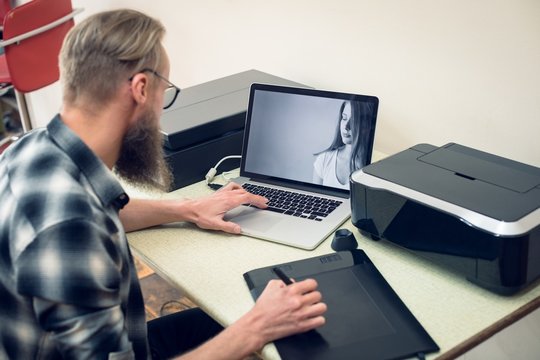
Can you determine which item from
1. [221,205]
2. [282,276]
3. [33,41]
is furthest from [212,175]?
[33,41]

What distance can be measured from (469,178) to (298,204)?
398 mm

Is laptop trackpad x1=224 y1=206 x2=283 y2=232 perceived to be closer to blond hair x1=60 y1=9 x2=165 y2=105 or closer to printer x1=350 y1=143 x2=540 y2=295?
printer x1=350 y1=143 x2=540 y2=295

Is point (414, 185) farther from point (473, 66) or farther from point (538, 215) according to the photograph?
point (473, 66)

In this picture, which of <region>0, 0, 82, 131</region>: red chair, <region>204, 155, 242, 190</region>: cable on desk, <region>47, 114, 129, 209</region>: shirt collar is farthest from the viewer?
<region>0, 0, 82, 131</region>: red chair

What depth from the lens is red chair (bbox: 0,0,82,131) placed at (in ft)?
7.99

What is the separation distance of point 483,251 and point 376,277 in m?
0.20

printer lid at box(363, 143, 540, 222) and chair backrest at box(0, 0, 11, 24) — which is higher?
chair backrest at box(0, 0, 11, 24)

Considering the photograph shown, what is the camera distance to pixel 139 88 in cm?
110

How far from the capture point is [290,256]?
1319 millimetres

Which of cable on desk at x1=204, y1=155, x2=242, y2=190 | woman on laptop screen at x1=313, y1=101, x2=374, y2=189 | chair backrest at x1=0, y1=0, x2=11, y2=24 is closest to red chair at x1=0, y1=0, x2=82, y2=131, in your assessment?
chair backrest at x1=0, y1=0, x2=11, y2=24

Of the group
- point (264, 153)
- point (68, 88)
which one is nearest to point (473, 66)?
point (264, 153)

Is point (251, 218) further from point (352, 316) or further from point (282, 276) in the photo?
point (352, 316)

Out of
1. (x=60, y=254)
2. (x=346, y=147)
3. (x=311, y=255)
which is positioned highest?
(x=60, y=254)

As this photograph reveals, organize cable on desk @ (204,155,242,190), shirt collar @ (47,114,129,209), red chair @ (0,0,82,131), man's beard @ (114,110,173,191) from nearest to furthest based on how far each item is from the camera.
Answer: shirt collar @ (47,114,129,209) < man's beard @ (114,110,173,191) < cable on desk @ (204,155,242,190) < red chair @ (0,0,82,131)
